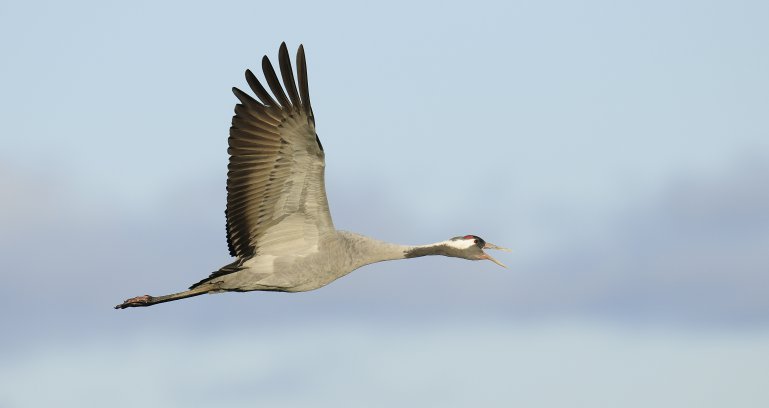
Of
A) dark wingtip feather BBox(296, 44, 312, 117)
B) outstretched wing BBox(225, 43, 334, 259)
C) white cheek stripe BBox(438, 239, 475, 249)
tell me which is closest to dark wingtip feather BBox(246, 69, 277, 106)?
outstretched wing BBox(225, 43, 334, 259)

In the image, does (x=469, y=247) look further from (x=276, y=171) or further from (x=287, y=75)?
(x=287, y=75)

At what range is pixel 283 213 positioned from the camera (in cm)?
2158

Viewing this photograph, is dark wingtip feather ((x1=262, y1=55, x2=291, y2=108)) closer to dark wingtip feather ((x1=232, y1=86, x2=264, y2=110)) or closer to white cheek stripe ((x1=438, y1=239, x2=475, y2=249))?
dark wingtip feather ((x1=232, y1=86, x2=264, y2=110))

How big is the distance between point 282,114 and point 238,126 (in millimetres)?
758

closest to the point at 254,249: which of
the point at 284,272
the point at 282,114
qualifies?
the point at 284,272

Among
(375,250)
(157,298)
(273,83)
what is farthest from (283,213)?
(157,298)

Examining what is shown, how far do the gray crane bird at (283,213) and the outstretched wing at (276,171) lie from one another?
0.01 m

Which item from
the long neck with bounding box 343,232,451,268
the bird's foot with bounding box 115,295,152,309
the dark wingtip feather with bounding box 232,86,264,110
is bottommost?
the bird's foot with bounding box 115,295,152,309

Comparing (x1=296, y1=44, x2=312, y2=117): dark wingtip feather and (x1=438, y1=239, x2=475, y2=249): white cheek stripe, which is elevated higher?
(x1=296, y1=44, x2=312, y2=117): dark wingtip feather

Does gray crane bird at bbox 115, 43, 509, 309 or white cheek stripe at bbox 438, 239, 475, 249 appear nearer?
gray crane bird at bbox 115, 43, 509, 309

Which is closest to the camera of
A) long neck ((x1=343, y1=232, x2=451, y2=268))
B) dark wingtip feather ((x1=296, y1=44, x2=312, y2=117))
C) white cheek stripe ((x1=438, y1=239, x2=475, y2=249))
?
dark wingtip feather ((x1=296, y1=44, x2=312, y2=117))

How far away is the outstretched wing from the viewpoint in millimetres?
20969

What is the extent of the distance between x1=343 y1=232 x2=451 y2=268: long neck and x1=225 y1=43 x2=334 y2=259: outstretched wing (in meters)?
0.45

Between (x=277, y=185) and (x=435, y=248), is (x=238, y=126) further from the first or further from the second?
(x=435, y=248)
